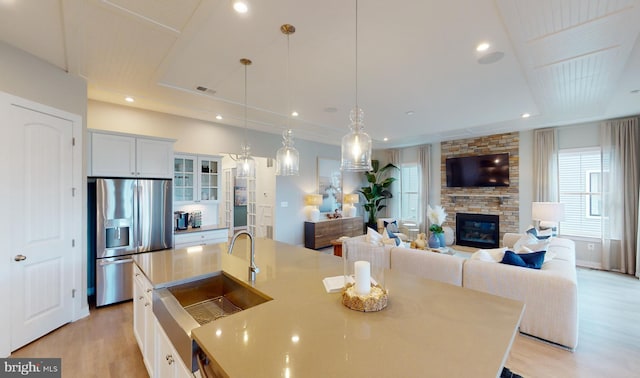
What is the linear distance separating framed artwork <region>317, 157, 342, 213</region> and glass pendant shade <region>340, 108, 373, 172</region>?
4.68 meters

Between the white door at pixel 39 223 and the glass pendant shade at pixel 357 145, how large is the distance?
309cm

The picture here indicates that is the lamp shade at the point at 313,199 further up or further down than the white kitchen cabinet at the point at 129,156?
further down

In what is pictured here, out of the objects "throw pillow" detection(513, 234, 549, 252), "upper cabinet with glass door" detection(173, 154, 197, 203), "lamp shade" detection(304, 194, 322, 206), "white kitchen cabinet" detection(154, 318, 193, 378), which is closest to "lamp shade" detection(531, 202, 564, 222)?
"throw pillow" detection(513, 234, 549, 252)

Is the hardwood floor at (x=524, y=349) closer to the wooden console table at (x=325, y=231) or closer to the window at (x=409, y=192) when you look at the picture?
the wooden console table at (x=325, y=231)

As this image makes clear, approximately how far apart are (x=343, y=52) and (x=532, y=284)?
297 centimetres

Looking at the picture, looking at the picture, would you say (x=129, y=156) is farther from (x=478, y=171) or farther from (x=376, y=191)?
(x=478, y=171)

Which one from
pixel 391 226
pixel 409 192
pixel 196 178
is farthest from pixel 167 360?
pixel 409 192

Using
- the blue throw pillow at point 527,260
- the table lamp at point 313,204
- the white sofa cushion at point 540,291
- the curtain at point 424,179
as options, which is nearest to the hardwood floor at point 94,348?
the white sofa cushion at point 540,291

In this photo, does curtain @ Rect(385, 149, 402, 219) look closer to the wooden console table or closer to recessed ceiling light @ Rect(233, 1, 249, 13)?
the wooden console table

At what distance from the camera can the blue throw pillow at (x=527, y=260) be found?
2.74 meters

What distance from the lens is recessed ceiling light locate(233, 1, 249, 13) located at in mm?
1867

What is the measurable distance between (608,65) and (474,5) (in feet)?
6.93

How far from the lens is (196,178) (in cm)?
464

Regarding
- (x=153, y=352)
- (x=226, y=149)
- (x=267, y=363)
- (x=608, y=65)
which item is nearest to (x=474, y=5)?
(x=608, y=65)
